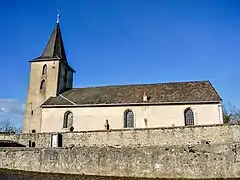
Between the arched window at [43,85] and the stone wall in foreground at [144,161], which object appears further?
the arched window at [43,85]

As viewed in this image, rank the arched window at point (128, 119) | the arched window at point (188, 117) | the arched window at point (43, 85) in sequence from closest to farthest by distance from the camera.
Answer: the arched window at point (188, 117), the arched window at point (128, 119), the arched window at point (43, 85)

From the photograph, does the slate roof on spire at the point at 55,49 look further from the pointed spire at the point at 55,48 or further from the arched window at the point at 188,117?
the arched window at the point at 188,117

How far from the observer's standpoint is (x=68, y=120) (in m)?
33.3

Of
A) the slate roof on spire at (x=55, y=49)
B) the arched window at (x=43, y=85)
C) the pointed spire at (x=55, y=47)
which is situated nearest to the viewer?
the arched window at (x=43, y=85)

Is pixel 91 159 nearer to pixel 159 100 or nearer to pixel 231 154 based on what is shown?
pixel 231 154

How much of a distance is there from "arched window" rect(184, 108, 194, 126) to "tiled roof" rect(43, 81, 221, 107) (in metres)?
1.18

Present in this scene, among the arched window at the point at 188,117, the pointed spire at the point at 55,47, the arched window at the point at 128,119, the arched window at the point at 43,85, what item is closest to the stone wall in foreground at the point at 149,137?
the arched window at the point at 128,119

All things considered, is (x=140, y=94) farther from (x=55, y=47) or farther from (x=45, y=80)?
(x=55, y=47)

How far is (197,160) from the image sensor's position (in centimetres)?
1648

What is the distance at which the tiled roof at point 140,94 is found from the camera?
30267mm

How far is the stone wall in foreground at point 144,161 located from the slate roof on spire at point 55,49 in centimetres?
2037

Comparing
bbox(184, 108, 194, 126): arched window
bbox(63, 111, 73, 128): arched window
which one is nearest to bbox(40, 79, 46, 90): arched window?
bbox(63, 111, 73, 128): arched window

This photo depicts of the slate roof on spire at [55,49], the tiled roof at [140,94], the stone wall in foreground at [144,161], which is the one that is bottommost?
the stone wall in foreground at [144,161]

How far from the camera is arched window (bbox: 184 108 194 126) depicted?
1171 inches
